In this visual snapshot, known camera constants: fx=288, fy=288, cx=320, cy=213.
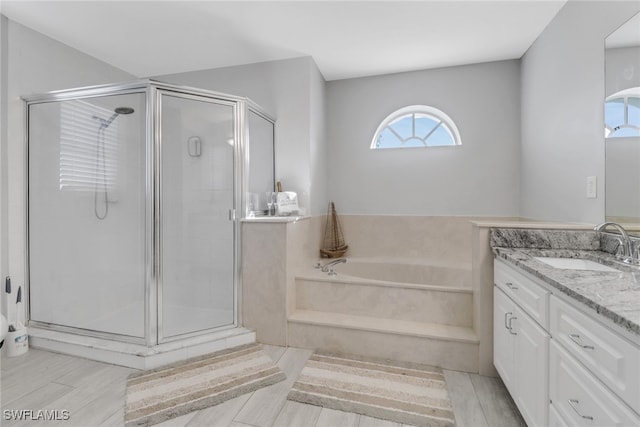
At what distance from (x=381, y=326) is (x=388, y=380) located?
38 cm

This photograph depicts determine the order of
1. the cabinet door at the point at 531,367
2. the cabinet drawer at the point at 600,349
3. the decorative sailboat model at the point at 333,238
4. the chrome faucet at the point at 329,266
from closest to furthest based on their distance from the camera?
1. the cabinet drawer at the point at 600,349
2. the cabinet door at the point at 531,367
3. the chrome faucet at the point at 329,266
4. the decorative sailboat model at the point at 333,238

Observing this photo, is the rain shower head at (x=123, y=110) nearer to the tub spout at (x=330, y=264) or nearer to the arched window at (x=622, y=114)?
the tub spout at (x=330, y=264)

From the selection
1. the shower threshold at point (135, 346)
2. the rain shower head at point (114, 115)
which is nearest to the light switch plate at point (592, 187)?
the shower threshold at point (135, 346)

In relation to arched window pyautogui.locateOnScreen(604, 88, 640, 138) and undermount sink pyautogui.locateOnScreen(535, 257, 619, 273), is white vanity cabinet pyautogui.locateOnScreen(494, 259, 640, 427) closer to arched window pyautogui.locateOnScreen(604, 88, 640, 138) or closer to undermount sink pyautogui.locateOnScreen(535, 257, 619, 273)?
undermount sink pyautogui.locateOnScreen(535, 257, 619, 273)

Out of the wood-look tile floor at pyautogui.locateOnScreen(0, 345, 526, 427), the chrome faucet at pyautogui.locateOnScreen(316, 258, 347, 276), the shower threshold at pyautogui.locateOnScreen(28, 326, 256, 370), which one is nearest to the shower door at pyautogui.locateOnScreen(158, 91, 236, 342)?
the shower threshold at pyautogui.locateOnScreen(28, 326, 256, 370)

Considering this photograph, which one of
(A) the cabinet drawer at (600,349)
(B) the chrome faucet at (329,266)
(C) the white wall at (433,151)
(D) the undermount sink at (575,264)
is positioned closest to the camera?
(A) the cabinet drawer at (600,349)

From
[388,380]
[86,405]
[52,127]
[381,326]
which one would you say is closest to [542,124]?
[381,326]

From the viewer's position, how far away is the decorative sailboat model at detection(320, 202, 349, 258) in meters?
3.14

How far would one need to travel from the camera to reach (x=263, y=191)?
281cm

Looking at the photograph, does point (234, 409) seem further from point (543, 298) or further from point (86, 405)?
point (543, 298)

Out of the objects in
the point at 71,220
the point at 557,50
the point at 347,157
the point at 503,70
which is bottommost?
the point at 71,220

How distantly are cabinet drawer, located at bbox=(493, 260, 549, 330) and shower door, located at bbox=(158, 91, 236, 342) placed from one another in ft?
6.24

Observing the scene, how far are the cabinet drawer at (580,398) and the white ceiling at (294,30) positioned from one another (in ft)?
7.48

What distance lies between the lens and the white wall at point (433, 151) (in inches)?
117
